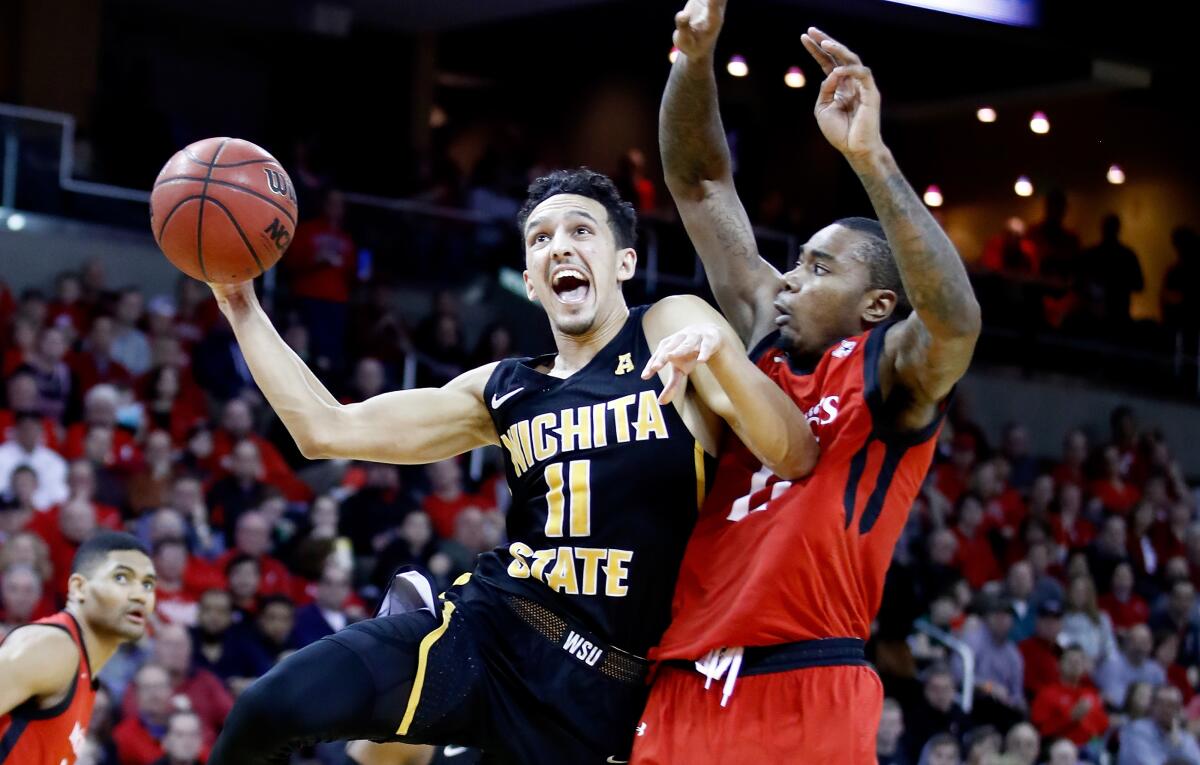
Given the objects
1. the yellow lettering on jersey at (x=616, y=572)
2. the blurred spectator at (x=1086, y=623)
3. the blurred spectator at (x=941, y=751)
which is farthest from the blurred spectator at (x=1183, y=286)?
the yellow lettering on jersey at (x=616, y=572)

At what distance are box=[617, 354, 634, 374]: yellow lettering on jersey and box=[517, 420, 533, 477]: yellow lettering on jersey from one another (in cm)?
31

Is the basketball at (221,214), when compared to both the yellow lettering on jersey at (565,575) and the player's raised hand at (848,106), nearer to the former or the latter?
the yellow lettering on jersey at (565,575)

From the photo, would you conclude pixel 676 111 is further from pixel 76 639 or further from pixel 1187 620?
pixel 1187 620

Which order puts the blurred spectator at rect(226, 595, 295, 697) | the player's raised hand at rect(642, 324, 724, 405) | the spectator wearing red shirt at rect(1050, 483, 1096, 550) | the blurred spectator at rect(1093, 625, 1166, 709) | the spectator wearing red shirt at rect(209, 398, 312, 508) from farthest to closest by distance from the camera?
the spectator wearing red shirt at rect(1050, 483, 1096, 550)
the blurred spectator at rect(1093, 625, 1166, 709)
the spectator wearing red shirt at rect(209, 398, 312, 508)
the blurred spectator at rect(226, 595, 295, 697)
the player's raised hand at rect(642, 324, 724, 405)

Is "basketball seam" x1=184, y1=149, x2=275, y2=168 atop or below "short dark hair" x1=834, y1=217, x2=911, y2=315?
atop

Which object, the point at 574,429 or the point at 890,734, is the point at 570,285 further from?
the point at 890,734

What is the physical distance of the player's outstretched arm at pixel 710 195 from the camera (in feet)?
16.0

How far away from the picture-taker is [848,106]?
4.14m

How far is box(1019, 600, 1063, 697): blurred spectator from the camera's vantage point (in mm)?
12289

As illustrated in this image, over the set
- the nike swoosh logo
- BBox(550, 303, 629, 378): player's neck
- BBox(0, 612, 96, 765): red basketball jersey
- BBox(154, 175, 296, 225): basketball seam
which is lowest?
BBox(0, 612, 96, 765): red basketball jersey

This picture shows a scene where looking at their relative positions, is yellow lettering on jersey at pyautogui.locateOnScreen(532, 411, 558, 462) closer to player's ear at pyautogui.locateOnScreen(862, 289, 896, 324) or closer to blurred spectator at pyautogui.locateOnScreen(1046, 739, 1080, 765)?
player's ear at pyautogui.locateOnScreen(862, 289, 896, 324)

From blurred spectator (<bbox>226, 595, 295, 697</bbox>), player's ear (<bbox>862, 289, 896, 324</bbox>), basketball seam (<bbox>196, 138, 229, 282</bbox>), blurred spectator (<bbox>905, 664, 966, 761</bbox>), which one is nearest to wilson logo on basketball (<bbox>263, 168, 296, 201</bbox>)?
basketball seam (<bbox>196, 138, 229, 282</bbox>)

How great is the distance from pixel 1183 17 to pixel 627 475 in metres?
7.40

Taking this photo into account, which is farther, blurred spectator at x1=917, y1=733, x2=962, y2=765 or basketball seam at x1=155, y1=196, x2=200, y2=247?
blurred spectator at x1=917, y1=733, x2=962, y2=765
